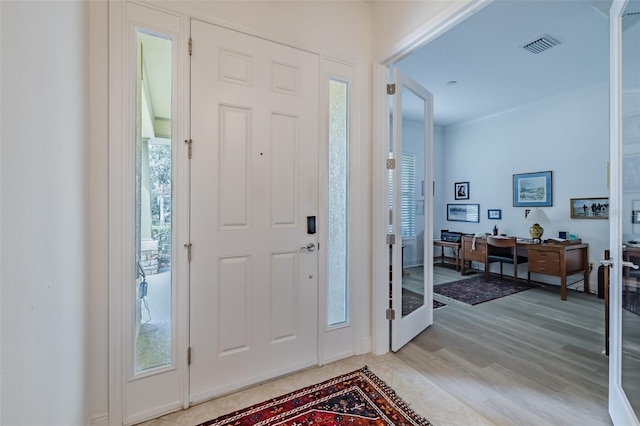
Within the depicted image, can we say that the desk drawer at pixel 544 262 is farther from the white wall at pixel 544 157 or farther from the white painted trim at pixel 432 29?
the white painted trim at pixel 432 29

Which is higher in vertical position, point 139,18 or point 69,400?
point 139,18

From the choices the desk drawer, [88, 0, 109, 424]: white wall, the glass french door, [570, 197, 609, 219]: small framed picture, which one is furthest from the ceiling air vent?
[88, 0, 109, 424]: white wall

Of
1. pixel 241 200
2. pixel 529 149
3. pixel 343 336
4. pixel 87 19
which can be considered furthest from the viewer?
pixel 529 149

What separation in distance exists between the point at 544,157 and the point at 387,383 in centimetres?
446

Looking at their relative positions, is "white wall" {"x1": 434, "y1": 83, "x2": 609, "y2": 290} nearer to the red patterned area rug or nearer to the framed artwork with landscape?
the framed artwork with landscape

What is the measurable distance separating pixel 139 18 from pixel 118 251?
1.28m

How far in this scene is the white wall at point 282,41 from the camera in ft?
4.99

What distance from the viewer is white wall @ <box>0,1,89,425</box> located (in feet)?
2.20

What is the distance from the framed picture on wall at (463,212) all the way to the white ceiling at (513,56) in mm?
1844

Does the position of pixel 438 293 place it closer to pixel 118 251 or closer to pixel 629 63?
pixel 629 63

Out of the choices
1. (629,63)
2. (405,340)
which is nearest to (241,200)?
(405,340)

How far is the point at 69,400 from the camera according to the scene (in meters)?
1.14

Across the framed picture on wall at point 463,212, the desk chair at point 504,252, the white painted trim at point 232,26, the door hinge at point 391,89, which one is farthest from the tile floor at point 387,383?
the framed picture on wall at point 463,212

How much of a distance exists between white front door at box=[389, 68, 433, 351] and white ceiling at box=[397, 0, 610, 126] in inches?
31.6
